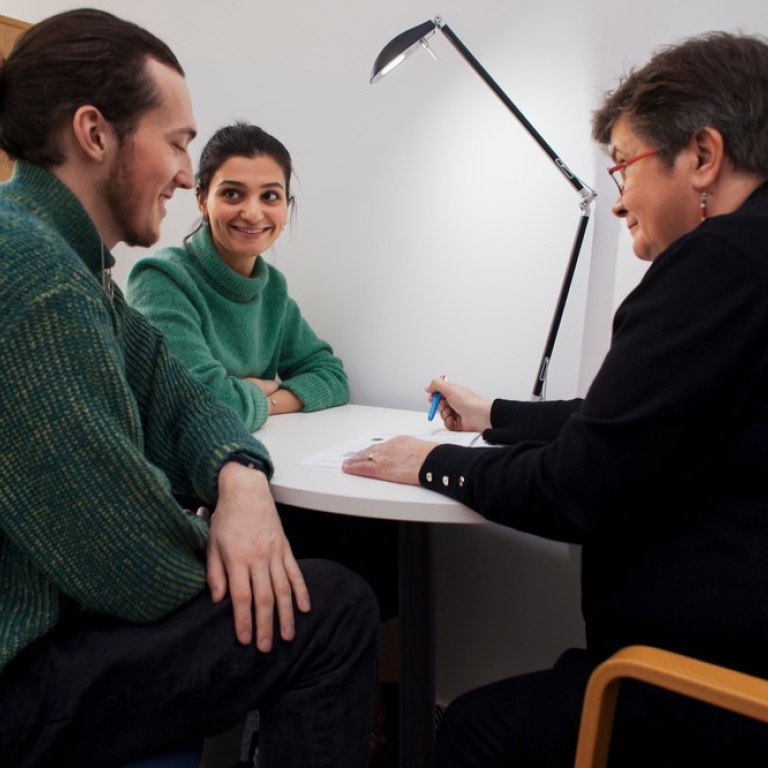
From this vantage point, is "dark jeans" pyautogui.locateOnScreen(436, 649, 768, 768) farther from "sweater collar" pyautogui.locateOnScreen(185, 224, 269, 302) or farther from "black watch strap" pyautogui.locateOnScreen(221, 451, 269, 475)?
"sweater collar" pyautogui.locateOnScreen(185, 224, 269, 302)

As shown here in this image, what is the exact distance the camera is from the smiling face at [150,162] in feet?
3.19

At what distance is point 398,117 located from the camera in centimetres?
190

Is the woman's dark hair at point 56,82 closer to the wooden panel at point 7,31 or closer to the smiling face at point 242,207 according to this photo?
the smiling face at point 242,207

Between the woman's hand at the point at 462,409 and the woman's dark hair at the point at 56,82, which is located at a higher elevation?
the woman's dark hair at the point at 56,82

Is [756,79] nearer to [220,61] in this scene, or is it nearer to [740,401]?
[740,401]

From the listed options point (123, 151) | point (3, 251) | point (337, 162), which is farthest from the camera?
point (337, 162)

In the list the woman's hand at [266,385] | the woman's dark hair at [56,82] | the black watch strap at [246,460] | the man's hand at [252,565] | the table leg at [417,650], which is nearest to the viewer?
the man's hand at [252,565]

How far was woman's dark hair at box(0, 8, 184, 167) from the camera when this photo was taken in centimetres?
92

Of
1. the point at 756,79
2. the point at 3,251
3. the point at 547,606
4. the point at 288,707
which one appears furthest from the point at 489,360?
the point at 3,251

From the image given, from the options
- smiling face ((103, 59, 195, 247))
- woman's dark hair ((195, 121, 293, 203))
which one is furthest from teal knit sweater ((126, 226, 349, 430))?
smiling face ((103, 59, 195, 247))

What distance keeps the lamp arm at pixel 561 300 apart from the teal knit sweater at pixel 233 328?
0.56m

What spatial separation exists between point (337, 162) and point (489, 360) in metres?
0.73

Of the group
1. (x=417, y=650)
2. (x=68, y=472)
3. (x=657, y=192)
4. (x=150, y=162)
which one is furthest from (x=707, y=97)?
(x=417, y=650)

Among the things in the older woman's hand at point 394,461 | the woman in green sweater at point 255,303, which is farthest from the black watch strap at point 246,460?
the woman in green sweater at point 255,303
